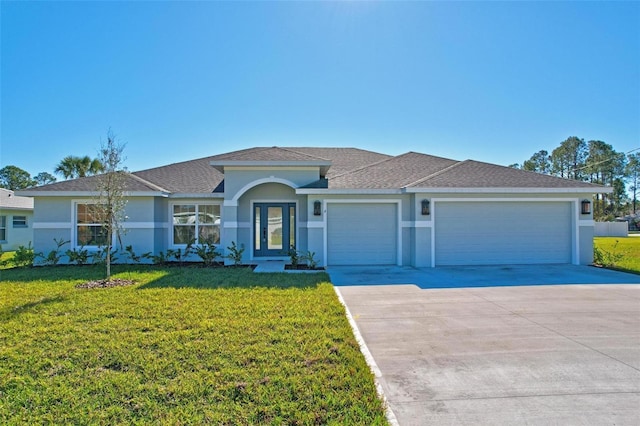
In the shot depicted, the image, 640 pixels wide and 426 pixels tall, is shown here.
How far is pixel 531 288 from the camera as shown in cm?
848

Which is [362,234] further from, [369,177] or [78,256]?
[78,256]

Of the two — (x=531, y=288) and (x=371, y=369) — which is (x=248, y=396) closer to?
(x=371, y=369)

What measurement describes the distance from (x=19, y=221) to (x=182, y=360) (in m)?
24.2

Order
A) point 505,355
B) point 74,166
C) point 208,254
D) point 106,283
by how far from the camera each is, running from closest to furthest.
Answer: point 505,355
point 106,283
point 208,254
point 74,166

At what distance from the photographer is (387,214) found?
1252 cm

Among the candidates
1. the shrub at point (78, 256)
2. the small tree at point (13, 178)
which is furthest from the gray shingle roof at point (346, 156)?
the small tree at point (13, 178)

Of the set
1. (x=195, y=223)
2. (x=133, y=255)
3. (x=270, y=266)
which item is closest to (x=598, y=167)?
(x=270, y=266)

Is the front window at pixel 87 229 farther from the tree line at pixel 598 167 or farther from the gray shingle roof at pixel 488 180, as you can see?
the tree line at pixel 598 167

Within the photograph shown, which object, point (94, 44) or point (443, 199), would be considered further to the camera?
point (443, 199)

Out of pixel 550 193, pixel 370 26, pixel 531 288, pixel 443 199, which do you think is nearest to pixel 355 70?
Result: pixel 370 26

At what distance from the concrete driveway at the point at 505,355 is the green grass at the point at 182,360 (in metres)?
0.52

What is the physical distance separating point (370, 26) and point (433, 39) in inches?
90.3

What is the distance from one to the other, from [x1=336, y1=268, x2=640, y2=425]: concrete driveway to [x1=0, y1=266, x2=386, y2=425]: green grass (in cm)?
52

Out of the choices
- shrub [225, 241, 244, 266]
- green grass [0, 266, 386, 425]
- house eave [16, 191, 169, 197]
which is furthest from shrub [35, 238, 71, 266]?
shrub [225, 241, 244, 266]
